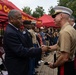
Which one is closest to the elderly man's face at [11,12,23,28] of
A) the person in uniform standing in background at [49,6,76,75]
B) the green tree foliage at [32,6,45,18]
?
the person in uniform standing in background at [49,6,76,75]

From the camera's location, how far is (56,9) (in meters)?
4.43

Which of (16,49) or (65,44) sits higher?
(65,44)

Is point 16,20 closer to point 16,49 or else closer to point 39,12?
point 16,49

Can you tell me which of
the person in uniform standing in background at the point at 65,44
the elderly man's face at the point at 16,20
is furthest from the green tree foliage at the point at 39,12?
the person in uniform standing in background at the point at 65,44

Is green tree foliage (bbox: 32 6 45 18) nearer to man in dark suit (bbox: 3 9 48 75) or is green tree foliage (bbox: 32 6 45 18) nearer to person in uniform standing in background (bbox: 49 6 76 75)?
man in dark suit (bbox: 3 9 48 75)

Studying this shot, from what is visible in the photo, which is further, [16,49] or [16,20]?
[16,20]

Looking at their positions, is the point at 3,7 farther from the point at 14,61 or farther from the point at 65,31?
the point at 65,31

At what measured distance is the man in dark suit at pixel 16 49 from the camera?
4359 millimetres

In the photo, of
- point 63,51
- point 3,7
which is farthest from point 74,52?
point 3,7

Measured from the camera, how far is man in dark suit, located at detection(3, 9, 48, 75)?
172 inches

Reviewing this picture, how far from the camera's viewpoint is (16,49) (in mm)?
4332

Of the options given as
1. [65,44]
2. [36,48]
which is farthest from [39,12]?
[65,44]

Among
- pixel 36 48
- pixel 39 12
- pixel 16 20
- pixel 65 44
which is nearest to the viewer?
pixel 65 44

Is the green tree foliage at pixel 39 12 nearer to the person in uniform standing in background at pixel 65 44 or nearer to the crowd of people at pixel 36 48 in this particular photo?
the crowd of people at pixel 36 48
